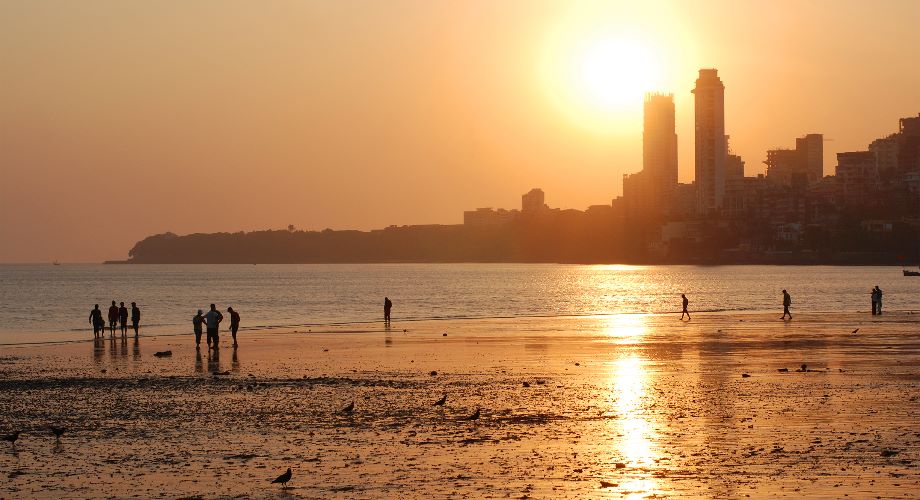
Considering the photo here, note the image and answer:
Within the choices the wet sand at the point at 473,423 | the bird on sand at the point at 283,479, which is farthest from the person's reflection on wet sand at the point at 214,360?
the bird on sand at the point at 283,479

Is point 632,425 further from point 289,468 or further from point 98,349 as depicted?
point 98,349

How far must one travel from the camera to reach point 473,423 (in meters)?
21.8

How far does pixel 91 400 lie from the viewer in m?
26.6

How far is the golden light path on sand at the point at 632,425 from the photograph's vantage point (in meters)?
16.0

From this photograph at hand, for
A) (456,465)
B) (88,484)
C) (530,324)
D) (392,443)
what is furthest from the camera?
(530,324)

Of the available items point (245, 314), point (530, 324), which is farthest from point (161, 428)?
point (245, 314)

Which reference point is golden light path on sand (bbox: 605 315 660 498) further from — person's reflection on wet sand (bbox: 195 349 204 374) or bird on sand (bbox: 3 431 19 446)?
person's reflection on wet sand (bbox: 195 349 204 374)

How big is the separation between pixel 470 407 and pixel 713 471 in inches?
329

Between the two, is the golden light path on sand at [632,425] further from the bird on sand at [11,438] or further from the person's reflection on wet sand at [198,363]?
the person's reflection on wet sand at [198,363]

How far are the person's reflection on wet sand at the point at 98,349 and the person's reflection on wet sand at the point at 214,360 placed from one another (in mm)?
3832

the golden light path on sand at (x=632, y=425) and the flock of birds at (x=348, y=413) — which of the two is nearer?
the golden light path on sand at (x=632, y=425)

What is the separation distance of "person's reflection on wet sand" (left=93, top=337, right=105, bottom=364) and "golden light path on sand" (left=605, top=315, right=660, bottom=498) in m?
18.3

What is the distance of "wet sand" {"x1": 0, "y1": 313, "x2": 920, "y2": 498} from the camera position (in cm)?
1627

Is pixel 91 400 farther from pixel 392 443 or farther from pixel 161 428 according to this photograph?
pixel 392 443
